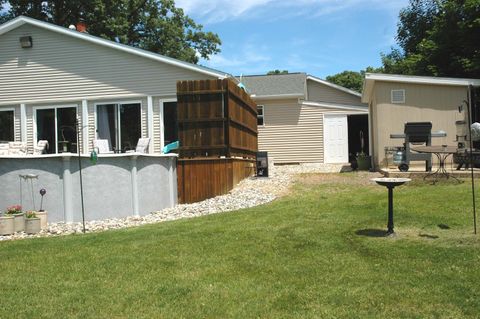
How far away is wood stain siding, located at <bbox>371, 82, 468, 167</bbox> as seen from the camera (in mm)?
14367

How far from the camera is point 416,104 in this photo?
47.8 feet

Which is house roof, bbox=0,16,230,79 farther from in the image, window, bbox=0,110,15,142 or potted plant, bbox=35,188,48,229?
potted plant, bbox=35,188,48,229

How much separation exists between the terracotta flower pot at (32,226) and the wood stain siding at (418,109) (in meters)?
9.51

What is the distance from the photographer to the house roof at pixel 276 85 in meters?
21.1

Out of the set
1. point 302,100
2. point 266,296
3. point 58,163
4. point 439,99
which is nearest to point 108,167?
point 58,163

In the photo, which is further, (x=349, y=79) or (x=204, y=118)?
(x=349, y=79)

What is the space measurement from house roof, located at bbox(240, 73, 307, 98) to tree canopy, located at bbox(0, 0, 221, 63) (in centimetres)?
833

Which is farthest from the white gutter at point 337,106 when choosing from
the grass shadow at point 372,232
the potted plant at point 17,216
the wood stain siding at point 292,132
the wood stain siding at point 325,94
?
the grass shadow at point 372,232

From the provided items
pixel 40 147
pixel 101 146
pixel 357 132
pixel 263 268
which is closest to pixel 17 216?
pixel 263 268

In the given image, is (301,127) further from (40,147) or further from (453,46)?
(40,147)

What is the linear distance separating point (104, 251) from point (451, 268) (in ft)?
12.9

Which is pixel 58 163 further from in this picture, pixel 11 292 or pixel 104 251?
pixel 11 292

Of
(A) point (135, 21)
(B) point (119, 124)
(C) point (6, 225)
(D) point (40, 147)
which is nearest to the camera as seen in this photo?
(C) point (6, 225)

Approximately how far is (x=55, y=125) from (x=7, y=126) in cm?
171
